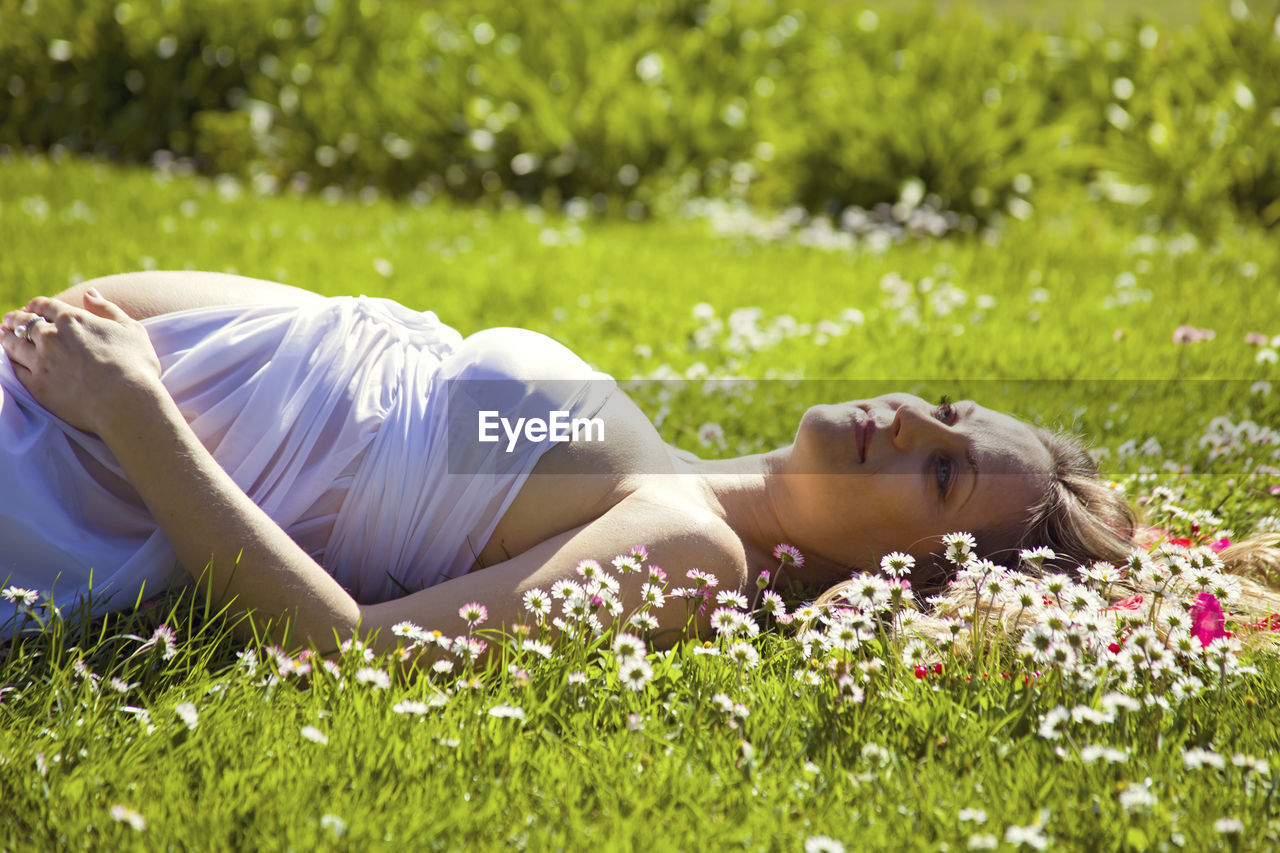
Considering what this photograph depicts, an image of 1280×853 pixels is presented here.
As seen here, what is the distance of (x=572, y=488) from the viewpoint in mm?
2494

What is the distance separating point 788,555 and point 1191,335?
2.77m

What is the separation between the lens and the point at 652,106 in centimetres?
826

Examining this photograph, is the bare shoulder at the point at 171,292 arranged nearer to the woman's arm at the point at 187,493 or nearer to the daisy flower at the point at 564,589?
the woman's arm at the point at 187,493

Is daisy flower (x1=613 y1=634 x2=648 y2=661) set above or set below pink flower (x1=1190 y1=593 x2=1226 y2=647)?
above

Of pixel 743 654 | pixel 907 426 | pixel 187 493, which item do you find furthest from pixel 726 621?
pixel 187 493

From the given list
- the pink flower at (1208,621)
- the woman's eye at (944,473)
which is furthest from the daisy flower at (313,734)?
the pink flower at (1208,621)

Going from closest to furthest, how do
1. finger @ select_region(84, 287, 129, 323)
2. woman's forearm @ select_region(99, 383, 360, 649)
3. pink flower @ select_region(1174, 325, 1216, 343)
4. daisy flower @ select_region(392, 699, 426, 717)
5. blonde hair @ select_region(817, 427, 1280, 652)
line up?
1. daisy flower @ select_region(392, 699, 426, 717)
2. woman's forearm @ select_region(99, 383, 360, 649)
3. finger @ select_region(84, 287, 129, 323)
4. blonde hair @ select_region(817, 427, 1280, 652)
5. pink flower @ select_region(1174, 325, 1216, 343)

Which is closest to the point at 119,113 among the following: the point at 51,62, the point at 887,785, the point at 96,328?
the point at 51,62

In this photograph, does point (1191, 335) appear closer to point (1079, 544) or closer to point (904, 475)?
point (1079, 544)

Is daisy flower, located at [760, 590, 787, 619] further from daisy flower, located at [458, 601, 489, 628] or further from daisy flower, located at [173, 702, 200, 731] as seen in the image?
daisy flower, located at [173, 702, 200, 731]

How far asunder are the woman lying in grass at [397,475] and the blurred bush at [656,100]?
17.3 feet

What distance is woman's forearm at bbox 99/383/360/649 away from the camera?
220cm

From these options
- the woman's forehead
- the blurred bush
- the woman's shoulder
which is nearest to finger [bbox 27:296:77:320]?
the woman's shoulder

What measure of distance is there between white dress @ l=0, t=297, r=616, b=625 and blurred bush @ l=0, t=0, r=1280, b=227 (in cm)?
562
